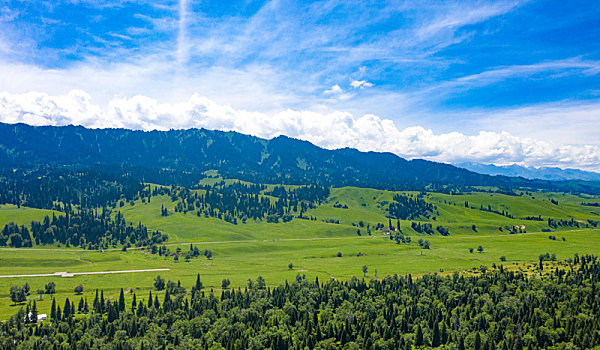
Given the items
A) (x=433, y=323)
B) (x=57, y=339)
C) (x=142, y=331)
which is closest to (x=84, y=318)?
(x=57, y=339)

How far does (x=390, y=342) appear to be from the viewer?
13862 centimetres

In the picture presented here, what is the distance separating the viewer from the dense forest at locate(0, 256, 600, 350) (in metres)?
139

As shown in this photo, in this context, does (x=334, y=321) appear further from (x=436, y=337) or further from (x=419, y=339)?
(x=436, y=337)

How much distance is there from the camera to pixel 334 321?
158500mm

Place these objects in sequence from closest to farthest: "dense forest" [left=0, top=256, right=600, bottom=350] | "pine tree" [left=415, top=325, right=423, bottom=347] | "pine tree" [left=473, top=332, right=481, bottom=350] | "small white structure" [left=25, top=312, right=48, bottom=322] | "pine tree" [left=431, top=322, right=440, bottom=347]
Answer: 1. "pine tree" [left=473, top=332, right=481, bottom=350]
2. "dense forest" [left=0, top=256, right=600, bottom=350]
3. "pine tree" [left=431, top=322, right=440, bottom=347]
4. "pine tree" [left=415, top=325, right=423, bottom=347]
5. "small white structure" [left=25, top=312, right=48, bottom=322]

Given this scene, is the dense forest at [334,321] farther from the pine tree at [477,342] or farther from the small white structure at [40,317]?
the small white structure at [40,317]

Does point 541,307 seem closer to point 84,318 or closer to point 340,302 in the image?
point 340,302

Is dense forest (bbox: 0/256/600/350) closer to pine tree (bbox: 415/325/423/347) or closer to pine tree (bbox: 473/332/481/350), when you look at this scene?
pine tree (bbox: 415/325/423/347)

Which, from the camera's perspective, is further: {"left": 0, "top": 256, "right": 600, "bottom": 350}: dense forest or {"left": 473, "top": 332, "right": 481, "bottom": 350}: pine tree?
{"left": 0, "top": 256, "right": 600, "bottom": 350}: dense forest

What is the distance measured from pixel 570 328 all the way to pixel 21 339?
20866 cm

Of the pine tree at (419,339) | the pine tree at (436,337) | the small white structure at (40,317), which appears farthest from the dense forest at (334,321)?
the small white structure at (40,317)

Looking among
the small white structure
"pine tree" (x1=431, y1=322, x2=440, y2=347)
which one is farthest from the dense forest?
the small white structure

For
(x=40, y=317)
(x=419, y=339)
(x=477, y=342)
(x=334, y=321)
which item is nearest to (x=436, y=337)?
(x=419, y=339)

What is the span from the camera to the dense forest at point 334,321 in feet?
456
